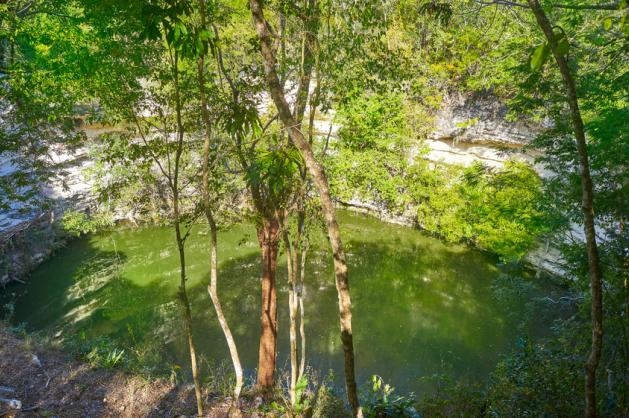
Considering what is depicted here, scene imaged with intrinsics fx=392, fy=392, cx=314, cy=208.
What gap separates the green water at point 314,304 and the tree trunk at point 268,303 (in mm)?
2082

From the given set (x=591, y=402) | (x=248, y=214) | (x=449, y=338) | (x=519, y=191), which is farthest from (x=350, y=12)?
(x=519, y=191)

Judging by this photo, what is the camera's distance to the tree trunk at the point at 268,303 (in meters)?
6.45

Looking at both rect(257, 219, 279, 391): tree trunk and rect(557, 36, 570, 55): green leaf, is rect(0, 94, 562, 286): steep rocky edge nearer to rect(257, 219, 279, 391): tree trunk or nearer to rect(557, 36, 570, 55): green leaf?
rect(257, 219, 279, 391): tree trunk

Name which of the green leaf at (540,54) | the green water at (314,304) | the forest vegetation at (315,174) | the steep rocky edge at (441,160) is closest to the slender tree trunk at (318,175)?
the forest vegetation at (315,174)

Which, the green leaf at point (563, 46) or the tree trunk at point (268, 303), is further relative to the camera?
the tree trunk at point (268, 303)

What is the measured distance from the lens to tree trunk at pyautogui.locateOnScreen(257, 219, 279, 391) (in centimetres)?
645

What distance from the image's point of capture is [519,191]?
39.1ft

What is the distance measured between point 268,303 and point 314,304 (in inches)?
197

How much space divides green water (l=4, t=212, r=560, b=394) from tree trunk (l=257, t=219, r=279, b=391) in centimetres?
208

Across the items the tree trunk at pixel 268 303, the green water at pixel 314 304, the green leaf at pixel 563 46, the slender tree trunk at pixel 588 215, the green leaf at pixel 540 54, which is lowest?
the green water at pixel 314 304

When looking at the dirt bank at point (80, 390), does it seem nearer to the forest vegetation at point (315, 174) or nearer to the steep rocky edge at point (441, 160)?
the forest vegetation at point (315, 174)

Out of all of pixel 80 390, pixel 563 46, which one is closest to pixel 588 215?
pixel 563 46

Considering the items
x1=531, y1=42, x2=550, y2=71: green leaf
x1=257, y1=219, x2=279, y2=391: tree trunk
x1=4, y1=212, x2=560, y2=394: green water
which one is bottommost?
x1=4, y1=212, x2=560, y2=394: green water

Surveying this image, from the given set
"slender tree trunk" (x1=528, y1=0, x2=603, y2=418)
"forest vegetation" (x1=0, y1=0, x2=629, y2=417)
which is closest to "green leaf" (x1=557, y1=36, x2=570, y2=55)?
"forest vegetation" (x1=0, y1=0, x2=629, y2=417)
